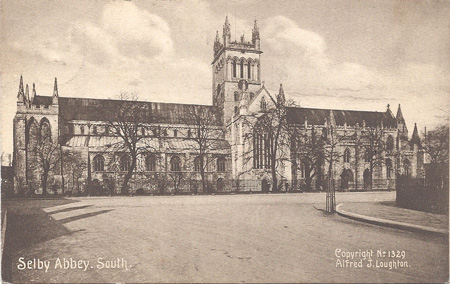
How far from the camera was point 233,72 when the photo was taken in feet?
37.5

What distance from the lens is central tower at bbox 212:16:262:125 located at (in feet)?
24.0

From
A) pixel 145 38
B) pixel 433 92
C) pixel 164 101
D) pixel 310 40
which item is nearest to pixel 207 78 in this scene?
pixel 164 101

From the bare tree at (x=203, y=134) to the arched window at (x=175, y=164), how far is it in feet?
2.90

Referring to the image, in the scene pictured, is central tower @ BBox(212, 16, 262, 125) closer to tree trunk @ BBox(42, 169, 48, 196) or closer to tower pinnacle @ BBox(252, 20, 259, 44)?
tower pinnacle @ BBox(252, 20, 259, 44)

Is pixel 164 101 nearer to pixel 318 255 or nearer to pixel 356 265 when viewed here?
pixel 318 255

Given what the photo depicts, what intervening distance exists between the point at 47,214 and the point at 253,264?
13.7 ft

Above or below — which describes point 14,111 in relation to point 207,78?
below

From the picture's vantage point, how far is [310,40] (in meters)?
6.28

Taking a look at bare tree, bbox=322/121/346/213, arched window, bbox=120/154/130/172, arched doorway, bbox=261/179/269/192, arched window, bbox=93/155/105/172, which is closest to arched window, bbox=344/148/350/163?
bare tree, bbox=322/121/346/213

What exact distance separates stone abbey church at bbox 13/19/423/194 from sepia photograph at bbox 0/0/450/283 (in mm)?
48

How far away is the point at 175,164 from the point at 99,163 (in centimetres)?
154

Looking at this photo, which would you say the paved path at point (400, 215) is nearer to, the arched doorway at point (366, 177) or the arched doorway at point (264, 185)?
the arched doorway at point (366, 177)

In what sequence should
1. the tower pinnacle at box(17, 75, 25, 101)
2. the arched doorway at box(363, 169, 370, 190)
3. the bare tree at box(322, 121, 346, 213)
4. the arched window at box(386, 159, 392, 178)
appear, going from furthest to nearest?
the bare tree at box(322, 121, 346, 213), the arched doorway at box(363, 169, 370, 190), the arched window at box(386, 159, 392, 178), the tower pinnacle at box(17, 75, 25, 101)

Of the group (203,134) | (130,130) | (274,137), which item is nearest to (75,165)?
(130,130)
